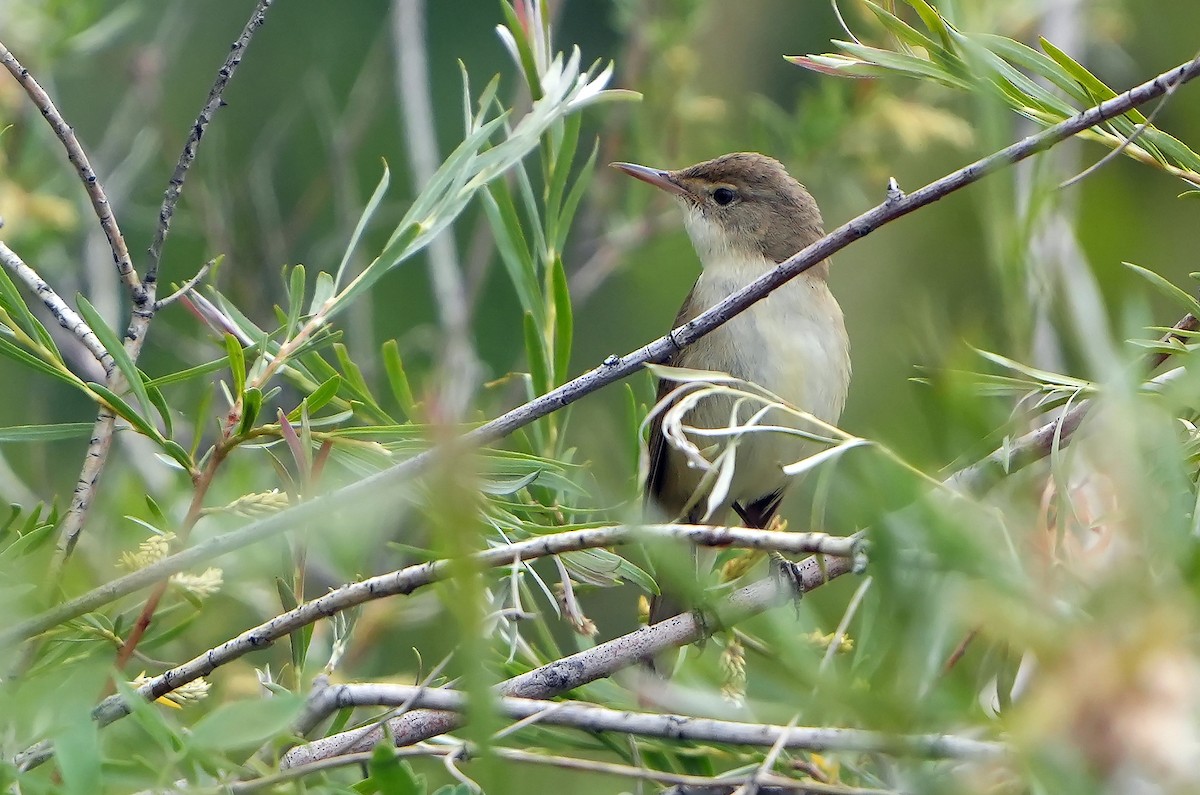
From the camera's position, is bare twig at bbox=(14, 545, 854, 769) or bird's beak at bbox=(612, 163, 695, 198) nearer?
bare twig at bbox=(14, 545, 854, 769)

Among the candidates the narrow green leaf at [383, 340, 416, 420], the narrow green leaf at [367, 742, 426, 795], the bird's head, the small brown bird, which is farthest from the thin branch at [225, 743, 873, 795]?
the bird's head

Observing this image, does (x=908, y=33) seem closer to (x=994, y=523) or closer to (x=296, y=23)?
(x=994, y=523)

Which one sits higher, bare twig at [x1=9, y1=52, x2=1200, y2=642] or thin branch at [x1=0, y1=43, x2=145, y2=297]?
thin branch at [x1=0, y1=43, x2=145, y2=297]

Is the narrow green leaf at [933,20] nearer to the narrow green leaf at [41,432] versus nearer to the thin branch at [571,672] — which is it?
the thin branch at [571,672]

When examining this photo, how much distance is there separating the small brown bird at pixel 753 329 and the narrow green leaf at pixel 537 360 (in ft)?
3.00

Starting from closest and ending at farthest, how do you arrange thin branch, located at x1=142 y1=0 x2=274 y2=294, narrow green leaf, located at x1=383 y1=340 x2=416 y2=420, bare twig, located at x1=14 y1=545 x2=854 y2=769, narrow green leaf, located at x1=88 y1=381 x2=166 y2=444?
bare twig, located at x1=14 y1=545 x2=854 y2=769 → narrow green leaf, located at x1=88 y1=381 x2=166 y2=444 → thin branch, located at x1=142 y1=0 x2=274 y2=294 → narrow green leaf, located at x1=383 y1=340 x2=416 y2=420

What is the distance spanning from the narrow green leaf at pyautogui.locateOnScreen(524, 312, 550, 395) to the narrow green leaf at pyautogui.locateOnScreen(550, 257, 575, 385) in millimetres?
21

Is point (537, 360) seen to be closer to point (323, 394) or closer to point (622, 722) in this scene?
point (323, 394)

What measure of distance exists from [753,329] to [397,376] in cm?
147

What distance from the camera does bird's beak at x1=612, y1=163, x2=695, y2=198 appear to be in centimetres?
307

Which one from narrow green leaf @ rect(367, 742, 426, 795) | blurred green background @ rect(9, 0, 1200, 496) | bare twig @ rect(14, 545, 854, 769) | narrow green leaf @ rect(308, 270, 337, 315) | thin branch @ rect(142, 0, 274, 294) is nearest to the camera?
narrow green leaf @ rect(367, 742, 426, 795)

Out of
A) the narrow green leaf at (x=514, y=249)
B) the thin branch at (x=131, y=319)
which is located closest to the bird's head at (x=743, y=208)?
the narrow green leaf at (x=514, y=249)

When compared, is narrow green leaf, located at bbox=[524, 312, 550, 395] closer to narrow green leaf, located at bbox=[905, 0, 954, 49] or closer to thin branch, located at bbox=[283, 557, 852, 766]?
thin branch, located at bbox=[283, 557, 852, 766]

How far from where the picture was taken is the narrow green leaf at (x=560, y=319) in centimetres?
178
